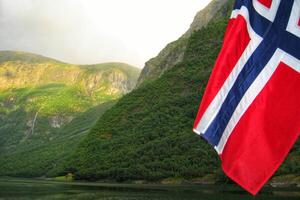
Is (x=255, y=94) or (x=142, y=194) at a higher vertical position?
(x=255, y=94)

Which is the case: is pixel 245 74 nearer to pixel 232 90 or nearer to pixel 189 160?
pixel 232 90

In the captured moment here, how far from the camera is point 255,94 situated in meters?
9.24

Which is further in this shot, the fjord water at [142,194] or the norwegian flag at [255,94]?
the fjord water at [142,194]

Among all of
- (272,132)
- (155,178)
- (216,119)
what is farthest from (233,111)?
(155,178)

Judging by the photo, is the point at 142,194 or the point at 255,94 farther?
the point at 142,194

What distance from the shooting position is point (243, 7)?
951 centimetres

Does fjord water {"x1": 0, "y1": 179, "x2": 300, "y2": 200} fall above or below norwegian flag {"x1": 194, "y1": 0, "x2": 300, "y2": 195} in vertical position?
below

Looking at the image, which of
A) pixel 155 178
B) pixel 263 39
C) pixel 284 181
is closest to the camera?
pixel 263 39

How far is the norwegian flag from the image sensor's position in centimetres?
862

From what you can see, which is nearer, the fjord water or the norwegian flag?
the norwegian flag

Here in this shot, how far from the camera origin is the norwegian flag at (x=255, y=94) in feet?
28.3

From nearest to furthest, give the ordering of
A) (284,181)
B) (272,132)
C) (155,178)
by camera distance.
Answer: (272,132), (284,181), (155,178)

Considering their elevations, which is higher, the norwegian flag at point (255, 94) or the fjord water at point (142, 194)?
the norwegian flag at point (255, 94)

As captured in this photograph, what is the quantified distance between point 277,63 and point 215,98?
4.25ft
